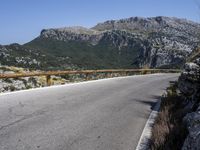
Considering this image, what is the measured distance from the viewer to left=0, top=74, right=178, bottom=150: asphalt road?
7.51m

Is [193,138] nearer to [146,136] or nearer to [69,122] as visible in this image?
[146,136]

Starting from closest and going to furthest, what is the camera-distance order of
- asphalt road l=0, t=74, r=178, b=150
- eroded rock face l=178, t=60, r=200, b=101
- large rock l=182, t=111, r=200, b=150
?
large rock l=182, t=111, r=200, b=150 < asphalt road l=0, t=74, r=178, b=150 < eroded rock face l=178, t=60, r=200, b=101

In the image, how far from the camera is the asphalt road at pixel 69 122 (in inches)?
296

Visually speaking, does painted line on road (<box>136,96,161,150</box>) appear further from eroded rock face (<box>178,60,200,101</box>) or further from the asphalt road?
eroded rock face (<box>178,60,200,101</box>)

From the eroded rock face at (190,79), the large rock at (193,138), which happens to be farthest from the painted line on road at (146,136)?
the large rock at (193,138)

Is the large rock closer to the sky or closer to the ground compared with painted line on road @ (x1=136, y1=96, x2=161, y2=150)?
closer to the sky

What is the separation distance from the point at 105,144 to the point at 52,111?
3479 millimetres

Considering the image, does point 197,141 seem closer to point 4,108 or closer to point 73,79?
point 4,108

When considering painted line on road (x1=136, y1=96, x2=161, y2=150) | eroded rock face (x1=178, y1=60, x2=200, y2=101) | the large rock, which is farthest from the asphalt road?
the large rock

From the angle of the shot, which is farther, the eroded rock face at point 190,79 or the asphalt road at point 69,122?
the eroded rock face at point 190,79

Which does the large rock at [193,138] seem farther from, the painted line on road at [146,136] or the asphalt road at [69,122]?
the asphalt road at [69,122]

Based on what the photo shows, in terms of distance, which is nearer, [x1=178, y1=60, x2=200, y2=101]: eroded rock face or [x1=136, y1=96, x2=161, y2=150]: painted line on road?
[x1=136, y1=96, x2=161, y2=150]: painted line on road

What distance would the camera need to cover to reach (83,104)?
12.7m

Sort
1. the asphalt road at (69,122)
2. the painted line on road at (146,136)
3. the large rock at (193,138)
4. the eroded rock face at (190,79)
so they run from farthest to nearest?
the eroded rock face at (190,79)
the painted line on road at (146,136)
the asphalt road at (69,122)
the large rock at (193,138)
